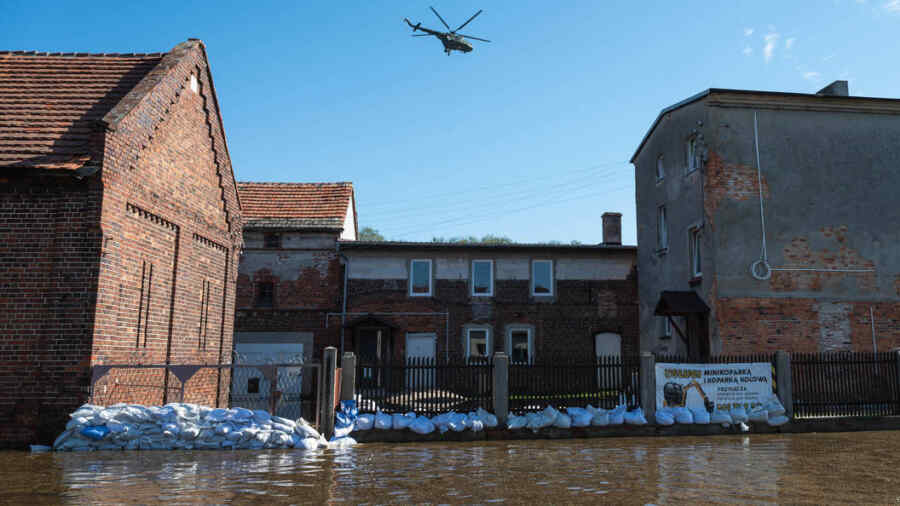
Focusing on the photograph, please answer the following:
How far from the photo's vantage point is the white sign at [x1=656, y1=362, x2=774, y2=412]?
14258 millimetres

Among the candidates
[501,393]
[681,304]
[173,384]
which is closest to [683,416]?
[501,393]

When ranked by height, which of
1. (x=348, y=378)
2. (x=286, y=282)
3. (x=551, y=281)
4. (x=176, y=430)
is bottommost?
(x=176, y=430)

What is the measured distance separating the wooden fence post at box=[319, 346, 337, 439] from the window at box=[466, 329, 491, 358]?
42.8 ft

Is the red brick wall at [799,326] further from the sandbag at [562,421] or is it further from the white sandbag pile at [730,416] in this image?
the sandbag at [562,421]

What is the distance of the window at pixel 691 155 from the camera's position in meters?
20.0

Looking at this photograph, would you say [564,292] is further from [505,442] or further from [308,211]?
[505,442]

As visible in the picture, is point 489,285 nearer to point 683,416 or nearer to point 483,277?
point 483,277

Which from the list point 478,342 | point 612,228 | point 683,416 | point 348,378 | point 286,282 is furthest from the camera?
point 612,228

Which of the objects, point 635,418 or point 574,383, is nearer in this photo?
point 635,418

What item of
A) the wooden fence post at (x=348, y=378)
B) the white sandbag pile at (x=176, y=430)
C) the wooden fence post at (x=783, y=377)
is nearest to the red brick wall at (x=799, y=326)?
the wooden fence post at (x=783, y=377)

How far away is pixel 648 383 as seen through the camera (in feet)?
46.4

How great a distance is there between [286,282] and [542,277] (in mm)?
10643

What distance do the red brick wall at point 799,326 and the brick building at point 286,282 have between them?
14619 millimetres

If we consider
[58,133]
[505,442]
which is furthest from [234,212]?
[505,442]
